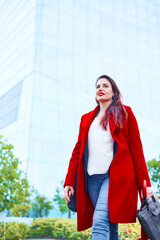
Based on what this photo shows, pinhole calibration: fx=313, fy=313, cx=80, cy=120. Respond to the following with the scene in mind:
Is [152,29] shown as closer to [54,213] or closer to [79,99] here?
[79,99]

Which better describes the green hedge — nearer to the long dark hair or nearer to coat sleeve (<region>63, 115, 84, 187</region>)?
coat sleeve (<region>63, 115, 84, 187</region>)

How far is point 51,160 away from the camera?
619 inches

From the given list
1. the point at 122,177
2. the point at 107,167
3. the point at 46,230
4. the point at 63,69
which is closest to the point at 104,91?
the point at 107,167

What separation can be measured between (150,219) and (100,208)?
1.21 feet

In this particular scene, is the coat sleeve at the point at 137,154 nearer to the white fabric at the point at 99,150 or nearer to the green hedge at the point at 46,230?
the white fabric at the point at 99,150

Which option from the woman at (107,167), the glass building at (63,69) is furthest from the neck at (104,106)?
the glass building at (63,69)

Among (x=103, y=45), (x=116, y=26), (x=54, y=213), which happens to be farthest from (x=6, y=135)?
(x=116, y=26)

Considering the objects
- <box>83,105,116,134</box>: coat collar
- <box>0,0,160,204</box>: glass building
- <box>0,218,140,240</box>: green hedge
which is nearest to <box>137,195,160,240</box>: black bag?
<box>83,105,116,134</box>: coat collar

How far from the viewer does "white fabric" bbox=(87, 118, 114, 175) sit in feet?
8.15

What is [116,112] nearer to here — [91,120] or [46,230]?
[91,120]

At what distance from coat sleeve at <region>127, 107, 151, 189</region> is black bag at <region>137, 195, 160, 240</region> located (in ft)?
0.64

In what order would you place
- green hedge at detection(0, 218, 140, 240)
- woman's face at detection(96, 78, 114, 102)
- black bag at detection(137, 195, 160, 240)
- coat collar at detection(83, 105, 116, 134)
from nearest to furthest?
black bag at detection(137, 195, 160, 240), coat collar at detection(83, 105, 116, 134), woman's face at detection(96, 78, 114, 102), green hedge at detection(0, 218, 140, 240)

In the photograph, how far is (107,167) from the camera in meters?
2.46

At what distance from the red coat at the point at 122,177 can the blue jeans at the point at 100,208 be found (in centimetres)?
5
